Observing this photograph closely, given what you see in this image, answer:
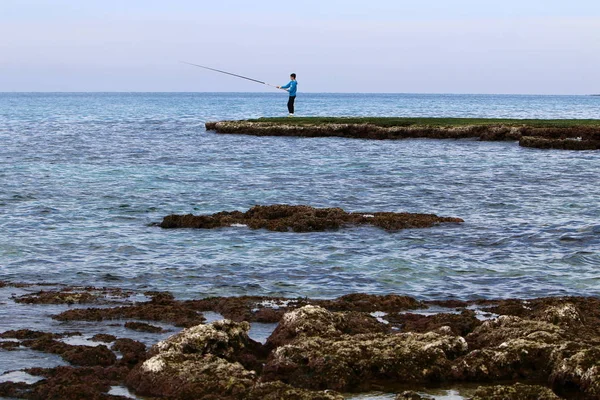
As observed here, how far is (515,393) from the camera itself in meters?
7.80

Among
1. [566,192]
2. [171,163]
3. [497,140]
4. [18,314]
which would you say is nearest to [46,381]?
[18,314]

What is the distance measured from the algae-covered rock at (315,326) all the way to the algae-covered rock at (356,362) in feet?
1.65

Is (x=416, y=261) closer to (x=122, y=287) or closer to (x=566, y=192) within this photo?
(x=122, y=287)

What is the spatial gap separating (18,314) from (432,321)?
6077 millimetres

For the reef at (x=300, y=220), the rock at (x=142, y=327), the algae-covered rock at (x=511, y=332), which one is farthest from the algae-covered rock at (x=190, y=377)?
the reef at (x=300, y=220)

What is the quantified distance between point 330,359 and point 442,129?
3809 cm

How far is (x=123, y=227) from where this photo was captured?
20.1 m

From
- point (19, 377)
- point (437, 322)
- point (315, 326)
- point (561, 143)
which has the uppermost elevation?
point (561, 143)

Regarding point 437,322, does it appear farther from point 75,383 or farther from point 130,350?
point 75,383

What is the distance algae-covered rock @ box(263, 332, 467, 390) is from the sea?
165 inches

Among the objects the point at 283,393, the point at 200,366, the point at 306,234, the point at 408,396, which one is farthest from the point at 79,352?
the point at 306,234

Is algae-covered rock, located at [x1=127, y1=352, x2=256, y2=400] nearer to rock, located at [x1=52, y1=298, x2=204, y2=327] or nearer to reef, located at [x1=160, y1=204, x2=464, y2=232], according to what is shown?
rock, located at [x1=52, y1=298, x2=204, y2=327]

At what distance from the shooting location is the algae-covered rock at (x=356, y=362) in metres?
8.72

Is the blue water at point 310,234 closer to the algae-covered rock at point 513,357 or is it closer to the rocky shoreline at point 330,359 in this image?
the rocky shoreline at point 330,359
